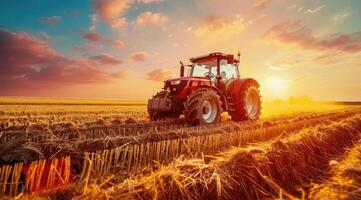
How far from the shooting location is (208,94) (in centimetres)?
995

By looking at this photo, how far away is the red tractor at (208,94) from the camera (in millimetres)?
9727

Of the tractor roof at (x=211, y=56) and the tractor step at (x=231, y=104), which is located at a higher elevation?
the tractor roof at (x=211, y=56)

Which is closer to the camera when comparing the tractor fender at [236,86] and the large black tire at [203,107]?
the large black tire at [203,107]

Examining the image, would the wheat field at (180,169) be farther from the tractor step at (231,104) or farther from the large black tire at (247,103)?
the large black tire at (247,103)

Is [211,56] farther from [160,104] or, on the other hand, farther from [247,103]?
[160,104]

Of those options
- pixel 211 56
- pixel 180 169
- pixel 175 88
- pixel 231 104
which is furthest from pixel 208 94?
pixel 180 169

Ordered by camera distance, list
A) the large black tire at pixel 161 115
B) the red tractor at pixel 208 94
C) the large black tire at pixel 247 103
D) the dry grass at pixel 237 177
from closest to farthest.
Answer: the dry grass at pixel 237 177
the red tractor at pixel 208 94
the large black tire at pixel 161 115
the large black tire at pixel 247 103

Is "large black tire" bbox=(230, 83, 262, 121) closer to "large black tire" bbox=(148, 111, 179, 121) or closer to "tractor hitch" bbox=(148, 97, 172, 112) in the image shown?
"large black tire" bbox=(148, 111, 179, 121)

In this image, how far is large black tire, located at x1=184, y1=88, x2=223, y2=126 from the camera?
9.49 m

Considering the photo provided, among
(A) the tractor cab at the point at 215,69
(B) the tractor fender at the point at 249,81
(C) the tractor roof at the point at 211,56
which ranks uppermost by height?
(C) the tractor roof at the point at 211,56

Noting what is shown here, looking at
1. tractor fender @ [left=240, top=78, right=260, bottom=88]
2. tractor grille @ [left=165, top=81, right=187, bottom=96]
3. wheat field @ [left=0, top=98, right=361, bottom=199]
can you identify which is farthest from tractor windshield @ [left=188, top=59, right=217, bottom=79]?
wheat field @ [left=0, top=98, right=361, bottom=199]

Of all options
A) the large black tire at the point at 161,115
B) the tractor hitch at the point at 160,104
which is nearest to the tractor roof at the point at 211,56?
the large black tire at the point at 161,115

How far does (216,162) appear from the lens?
4.05m

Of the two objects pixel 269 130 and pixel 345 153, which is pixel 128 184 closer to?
pixel 345 153
